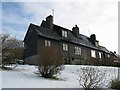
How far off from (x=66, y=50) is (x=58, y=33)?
11.6 feet

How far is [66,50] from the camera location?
40.2m

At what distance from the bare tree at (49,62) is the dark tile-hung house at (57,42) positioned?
17.1 metres

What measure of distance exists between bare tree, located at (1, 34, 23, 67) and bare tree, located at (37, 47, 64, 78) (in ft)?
10.2

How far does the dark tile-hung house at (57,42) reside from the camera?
36219 mm

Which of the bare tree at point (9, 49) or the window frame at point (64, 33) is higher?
the window frame at point (64, 33)

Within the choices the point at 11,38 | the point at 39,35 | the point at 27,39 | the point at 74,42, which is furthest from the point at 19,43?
the point at 74,42

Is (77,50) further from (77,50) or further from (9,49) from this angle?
(9,49)

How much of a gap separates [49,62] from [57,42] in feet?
72.7

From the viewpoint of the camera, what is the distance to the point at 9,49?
18594 millimetres

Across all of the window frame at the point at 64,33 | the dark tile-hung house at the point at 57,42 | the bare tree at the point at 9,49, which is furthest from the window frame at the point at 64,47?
the bare tree at the point at 9,49

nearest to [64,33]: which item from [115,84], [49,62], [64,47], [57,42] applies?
[64,47]

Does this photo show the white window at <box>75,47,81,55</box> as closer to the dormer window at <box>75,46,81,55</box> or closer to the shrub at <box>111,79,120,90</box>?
the dormer window at <box>75,46,81,55</box>

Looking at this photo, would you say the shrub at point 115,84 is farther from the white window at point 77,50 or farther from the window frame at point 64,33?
the white window at point 77,50

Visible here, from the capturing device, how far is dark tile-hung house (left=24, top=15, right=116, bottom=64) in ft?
119
